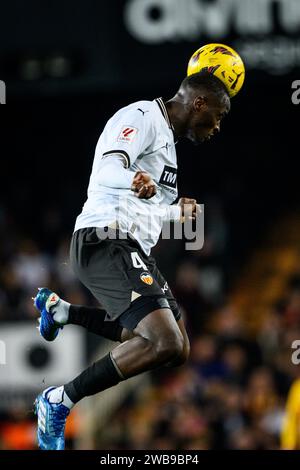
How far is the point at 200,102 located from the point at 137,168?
56 cm

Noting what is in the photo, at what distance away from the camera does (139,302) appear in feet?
17.4

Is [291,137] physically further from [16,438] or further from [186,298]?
[16,438]

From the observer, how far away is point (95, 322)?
5906mm

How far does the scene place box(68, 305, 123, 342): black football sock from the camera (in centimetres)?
585

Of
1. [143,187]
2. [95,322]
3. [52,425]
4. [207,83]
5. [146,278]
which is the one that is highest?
[207,83]

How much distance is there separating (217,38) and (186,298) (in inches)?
133

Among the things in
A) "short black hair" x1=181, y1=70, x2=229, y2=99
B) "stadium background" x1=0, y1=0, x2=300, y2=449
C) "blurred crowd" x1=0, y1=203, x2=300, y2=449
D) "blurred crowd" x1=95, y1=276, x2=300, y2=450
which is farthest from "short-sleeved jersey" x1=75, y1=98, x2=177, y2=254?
"blurred crowd" x1=95, y1=276, x2=300, y2=450

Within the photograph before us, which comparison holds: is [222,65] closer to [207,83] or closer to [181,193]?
[207,83]

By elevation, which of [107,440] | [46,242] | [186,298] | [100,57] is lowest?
[107,440]

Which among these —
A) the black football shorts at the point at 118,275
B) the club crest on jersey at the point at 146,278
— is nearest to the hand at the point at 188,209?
the black football shorts at the point at 118,275

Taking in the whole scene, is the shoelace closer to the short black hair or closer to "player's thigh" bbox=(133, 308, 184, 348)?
"player's thigh" bbox=(133, 308, 184, 348)

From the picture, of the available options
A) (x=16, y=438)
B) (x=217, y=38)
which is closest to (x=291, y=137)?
(x=217, y=38)

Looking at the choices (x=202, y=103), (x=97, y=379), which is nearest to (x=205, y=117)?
(x=202, y=103)

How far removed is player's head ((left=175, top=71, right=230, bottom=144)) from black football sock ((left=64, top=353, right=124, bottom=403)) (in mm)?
1453
